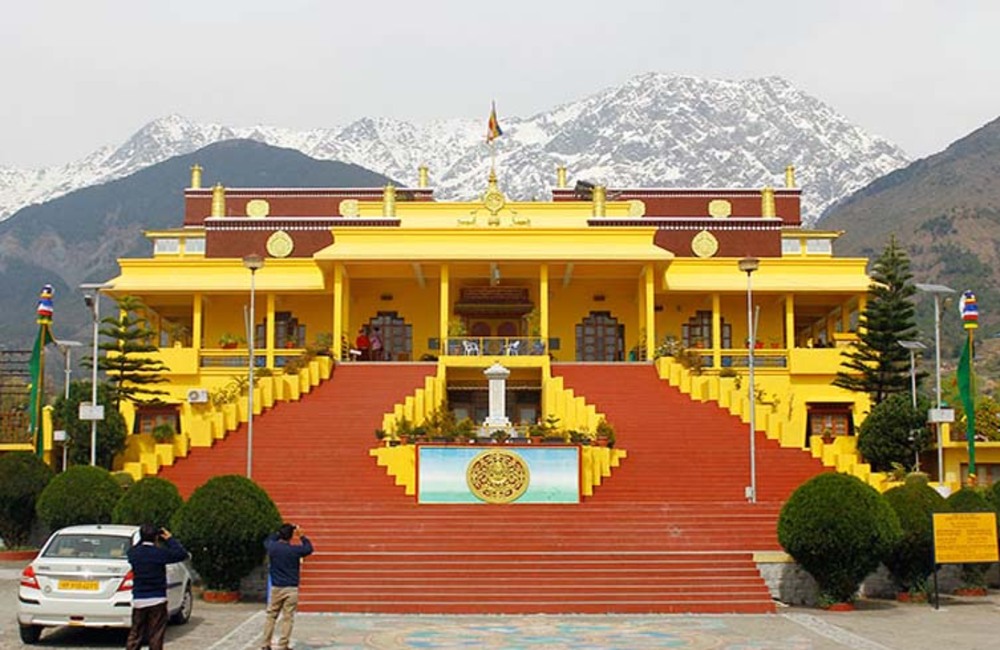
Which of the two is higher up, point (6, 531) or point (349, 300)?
point (349, 300)

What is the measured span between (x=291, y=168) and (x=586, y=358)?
13093cm

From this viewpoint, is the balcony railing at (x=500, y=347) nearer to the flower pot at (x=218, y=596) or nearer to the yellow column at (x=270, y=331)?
the yellow column at (x=270, y=331)

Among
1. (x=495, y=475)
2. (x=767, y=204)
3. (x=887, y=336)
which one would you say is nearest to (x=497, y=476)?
(x=495, y=475)

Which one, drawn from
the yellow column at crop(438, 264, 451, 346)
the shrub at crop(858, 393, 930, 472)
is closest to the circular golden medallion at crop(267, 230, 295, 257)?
the yellow column at crop(438, 264, 451, 346)

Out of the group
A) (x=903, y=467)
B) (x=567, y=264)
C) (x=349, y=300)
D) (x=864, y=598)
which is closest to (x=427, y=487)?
(x=864, y=598)

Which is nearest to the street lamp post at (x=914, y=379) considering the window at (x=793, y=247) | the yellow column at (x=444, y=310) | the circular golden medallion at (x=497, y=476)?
the circular golden medallion at (x=497, y=476)

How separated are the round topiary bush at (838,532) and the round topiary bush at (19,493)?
42.0ft

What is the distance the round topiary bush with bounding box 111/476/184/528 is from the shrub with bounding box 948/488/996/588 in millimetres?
11468

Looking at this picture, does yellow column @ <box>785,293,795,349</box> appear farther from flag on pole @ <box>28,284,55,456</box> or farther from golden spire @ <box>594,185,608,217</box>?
flag on pole @ <box>28,284,55,456</box>

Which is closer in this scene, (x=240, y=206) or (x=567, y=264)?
(x=567, y=264)

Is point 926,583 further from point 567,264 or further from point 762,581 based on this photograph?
point 567,264

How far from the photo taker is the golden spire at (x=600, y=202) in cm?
4091

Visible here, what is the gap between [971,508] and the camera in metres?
19.4

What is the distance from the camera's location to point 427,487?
76.2 ft
